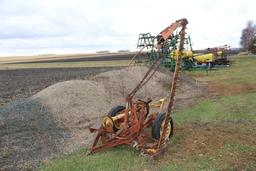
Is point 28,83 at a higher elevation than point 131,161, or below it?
below

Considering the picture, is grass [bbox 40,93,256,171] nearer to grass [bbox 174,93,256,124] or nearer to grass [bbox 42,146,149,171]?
grass [bbox 42,146,149,171]

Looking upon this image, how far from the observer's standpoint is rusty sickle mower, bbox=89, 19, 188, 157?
38.1 feet

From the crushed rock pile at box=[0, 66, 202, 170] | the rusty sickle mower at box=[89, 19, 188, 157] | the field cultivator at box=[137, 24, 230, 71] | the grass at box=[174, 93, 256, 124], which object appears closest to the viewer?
the rusty sickle mower at box=[89, 19, 188, 157]

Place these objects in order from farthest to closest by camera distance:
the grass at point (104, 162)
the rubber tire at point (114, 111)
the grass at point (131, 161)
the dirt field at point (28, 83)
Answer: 1. the dirt field at point (28, 83)
2. the rubber tire at point (114, 111)
3. the grass at point (104, 162)
4. the grass at point (131, 161)

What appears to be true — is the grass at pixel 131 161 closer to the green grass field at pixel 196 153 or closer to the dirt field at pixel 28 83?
the green grass field at pixel 196 153

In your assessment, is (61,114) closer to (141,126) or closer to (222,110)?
(141,126)

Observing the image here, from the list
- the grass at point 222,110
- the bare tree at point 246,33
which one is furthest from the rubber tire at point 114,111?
the bare tree at point 246,33

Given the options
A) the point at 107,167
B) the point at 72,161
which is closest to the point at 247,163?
the point at 107,167

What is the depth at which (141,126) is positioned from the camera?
12.3m

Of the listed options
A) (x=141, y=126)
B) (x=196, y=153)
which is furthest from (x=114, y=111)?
(x=196, y=153)

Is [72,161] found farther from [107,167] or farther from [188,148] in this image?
[188,148]

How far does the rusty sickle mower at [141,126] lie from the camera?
11612 mm

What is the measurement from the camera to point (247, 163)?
1040 centimetres

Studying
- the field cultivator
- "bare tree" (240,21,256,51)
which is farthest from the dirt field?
"bare tree" (240,21,256,51)
